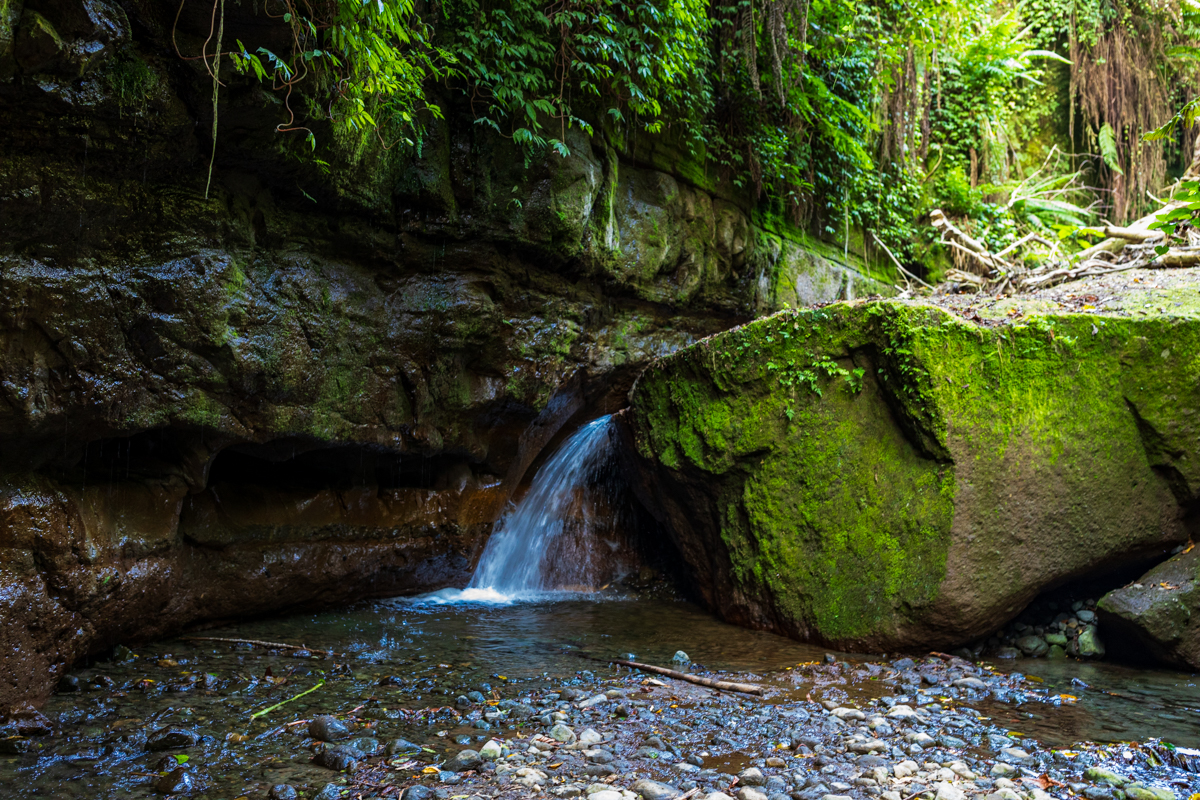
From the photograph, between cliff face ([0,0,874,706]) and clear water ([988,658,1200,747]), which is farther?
cliff face ([0,0,874,706])

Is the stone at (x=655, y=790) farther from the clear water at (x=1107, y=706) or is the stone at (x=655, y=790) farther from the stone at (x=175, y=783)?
the clear water at (x=1107, y=706)

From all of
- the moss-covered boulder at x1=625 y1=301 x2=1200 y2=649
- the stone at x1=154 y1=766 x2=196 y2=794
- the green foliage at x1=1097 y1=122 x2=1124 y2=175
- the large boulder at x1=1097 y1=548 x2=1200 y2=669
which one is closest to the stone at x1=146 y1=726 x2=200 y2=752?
the stone at x1=154 y1=766 x2=196 y2=794

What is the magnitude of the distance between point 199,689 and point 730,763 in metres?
3.08

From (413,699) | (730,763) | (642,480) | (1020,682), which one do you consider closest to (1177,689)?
(1020,682)

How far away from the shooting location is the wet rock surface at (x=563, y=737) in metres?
2.84

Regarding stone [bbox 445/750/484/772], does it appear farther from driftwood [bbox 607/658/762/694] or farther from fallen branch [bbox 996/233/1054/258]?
fallen branch [bbox 996/233/1054/258]

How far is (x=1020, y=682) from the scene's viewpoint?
440 centimetres

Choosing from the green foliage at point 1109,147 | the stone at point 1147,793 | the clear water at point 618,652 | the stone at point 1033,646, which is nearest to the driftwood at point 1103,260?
the green foliage at point 1109,147

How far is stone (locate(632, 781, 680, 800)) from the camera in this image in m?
2.71

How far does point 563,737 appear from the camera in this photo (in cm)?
329

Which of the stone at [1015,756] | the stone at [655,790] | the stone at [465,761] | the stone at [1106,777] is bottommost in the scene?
the stone at [465,761]

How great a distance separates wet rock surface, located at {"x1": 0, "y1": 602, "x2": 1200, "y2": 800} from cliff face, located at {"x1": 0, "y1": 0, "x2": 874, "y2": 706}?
1.00m

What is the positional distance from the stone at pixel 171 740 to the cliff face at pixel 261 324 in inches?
47.7

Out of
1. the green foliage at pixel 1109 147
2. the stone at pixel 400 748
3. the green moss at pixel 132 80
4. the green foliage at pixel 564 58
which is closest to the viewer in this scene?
the stone at pixel 400 748
